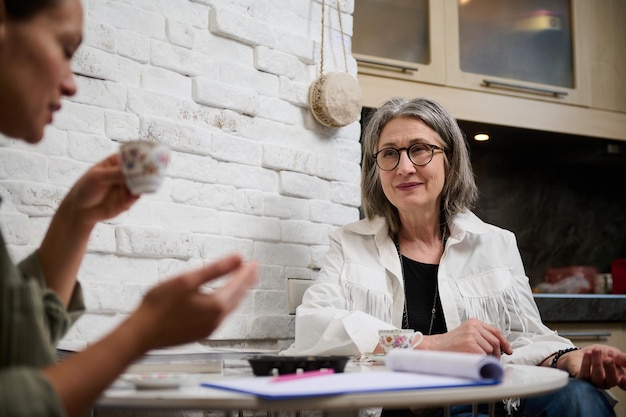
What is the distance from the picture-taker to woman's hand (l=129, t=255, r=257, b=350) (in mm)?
745

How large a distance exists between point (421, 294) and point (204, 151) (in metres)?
0.76

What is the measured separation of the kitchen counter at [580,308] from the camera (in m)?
2.83

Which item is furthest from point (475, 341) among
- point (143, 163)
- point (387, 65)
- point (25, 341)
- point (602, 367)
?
point (387, 65)

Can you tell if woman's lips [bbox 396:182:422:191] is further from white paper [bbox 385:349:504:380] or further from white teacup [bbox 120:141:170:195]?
white teacup [bbox 120:141:170:195]

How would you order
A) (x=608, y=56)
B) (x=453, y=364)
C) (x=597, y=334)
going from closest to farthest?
(x=453, y=364) < (x=597, y=334) < (x=608, y=56)

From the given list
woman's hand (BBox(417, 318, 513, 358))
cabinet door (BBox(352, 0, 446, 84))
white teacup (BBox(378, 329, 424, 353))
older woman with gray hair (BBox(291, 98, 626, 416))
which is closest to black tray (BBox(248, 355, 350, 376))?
white teacup (BBox(378, 329, 424, 353))

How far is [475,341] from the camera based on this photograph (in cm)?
148

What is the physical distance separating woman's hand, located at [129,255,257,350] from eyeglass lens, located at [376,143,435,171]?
1443 millimetres

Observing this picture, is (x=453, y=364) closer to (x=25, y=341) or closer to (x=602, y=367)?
(x=25, y=341)

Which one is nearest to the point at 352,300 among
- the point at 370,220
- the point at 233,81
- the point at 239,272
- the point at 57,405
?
the point at 370,220

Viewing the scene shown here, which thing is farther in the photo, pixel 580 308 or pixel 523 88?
pixel 523 88

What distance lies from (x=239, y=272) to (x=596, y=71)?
293cm

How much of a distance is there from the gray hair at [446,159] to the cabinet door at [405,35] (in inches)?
22.0

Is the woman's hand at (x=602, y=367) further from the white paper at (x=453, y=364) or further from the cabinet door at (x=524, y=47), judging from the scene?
the cabinet door at (x=524, y=47)
